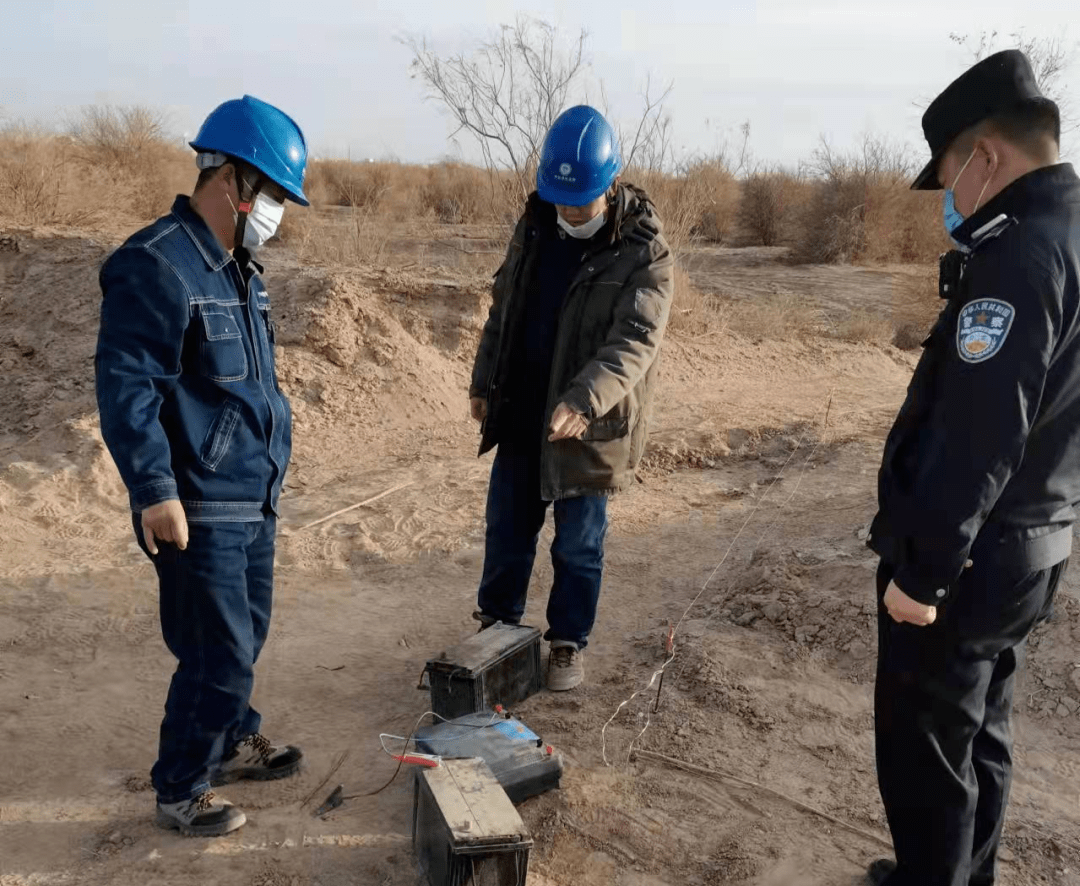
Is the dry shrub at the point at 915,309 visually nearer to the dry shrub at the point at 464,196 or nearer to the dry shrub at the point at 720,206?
the dry shrub at the point at 464,196

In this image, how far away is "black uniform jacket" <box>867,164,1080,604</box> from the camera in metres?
2.04

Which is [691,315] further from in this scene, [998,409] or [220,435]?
[998,409]

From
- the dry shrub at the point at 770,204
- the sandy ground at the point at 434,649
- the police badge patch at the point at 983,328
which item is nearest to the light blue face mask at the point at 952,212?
the police badge patch at the point at 983,328

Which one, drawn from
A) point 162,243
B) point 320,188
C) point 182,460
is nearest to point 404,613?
point 182,460

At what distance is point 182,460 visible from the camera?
273cm

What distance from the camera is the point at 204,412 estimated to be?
9.10ft

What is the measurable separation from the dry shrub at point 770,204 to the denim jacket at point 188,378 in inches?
792

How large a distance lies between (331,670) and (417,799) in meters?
1.44

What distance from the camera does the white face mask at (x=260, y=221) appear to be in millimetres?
2859

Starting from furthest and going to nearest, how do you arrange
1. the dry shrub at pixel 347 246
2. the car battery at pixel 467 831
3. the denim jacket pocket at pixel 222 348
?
the dry shrub at pixel 347 246
the denim jacket pocket at pixel 222 348
the car battery at pixel 467 831

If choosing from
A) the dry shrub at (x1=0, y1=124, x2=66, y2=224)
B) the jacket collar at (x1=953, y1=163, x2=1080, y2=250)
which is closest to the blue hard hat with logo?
the jacket collar at (x1=953, y1=163, x2=1080, y2=250)

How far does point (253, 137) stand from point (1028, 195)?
205 cm

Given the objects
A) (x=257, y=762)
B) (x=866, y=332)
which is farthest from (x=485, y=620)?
(x=866, y=332)

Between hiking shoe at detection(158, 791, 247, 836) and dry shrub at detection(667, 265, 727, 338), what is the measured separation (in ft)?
27.2
